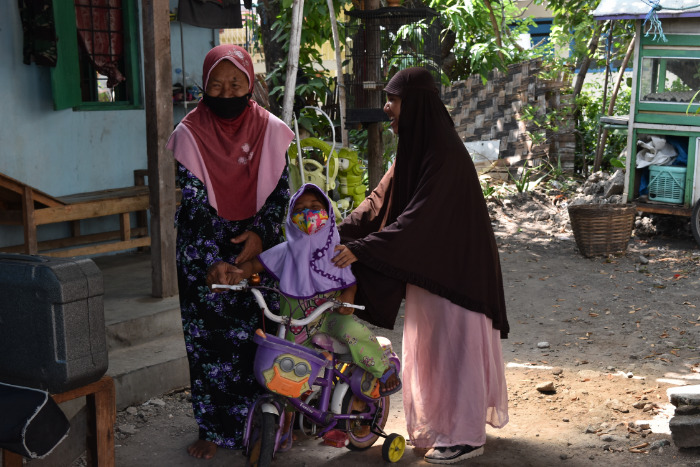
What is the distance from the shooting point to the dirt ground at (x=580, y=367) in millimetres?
3963

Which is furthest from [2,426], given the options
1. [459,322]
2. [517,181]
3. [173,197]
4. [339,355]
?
[517,181]

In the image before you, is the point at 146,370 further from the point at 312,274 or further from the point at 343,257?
the point at 343,257

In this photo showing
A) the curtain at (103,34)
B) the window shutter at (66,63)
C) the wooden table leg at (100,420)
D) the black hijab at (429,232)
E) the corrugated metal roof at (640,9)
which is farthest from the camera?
the corrugated metal roof at (640,9)

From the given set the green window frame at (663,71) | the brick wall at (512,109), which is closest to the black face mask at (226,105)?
the green window frame at (663,71)

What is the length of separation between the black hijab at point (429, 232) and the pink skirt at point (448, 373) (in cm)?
13

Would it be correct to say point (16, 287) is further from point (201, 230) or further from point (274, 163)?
point (274, 163)

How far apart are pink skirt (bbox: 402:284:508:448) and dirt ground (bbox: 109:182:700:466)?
18cm

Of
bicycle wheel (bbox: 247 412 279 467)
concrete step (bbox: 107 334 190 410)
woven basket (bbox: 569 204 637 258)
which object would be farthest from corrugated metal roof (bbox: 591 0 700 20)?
bicycle wheel (bbox: 247 412 279 467)

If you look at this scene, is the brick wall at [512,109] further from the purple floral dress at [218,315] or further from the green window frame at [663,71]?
the purple floral dress at [218,315]

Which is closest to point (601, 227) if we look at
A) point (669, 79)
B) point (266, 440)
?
point (669, 79)

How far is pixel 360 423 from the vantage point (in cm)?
389

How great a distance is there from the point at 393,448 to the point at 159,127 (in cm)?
280

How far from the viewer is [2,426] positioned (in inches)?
93.0

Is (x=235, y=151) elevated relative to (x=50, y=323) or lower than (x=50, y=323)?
elevated
